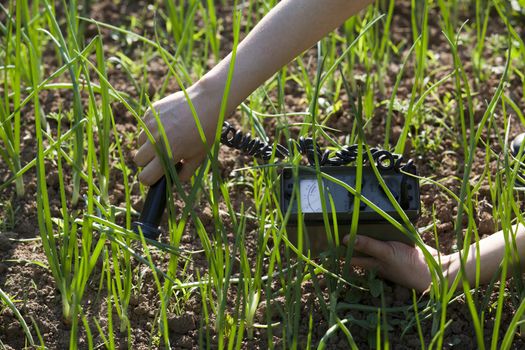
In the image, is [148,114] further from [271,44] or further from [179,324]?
[179,324]

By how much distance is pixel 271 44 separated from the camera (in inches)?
67.3

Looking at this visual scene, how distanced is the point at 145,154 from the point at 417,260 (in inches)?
21.8

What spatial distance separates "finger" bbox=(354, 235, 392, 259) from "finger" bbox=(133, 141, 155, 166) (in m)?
0.41

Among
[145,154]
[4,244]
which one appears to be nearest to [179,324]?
[145,154]

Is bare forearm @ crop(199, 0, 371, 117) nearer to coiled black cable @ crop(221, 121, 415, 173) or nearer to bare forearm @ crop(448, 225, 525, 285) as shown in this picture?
coiled black cable @ crop(221, 121, 415, 173)

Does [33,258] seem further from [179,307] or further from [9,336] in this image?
[179,307]

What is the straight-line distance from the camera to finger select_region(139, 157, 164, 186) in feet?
5.67

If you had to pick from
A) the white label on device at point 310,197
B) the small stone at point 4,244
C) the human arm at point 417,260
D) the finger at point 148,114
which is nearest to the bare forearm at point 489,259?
the human arm at point 417,260

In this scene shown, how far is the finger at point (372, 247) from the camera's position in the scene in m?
1.76

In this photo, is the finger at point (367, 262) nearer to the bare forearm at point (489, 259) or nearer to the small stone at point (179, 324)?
the bare forearm at point (489, 259)

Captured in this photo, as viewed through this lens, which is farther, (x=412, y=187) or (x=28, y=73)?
(x=28, y=73)

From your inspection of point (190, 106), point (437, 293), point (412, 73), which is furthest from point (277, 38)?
point (412, 73)

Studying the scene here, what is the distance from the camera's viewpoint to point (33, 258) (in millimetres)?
1975

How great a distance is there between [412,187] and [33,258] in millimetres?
807
